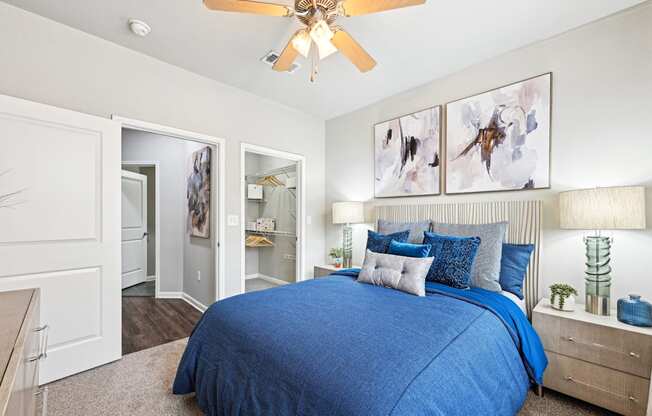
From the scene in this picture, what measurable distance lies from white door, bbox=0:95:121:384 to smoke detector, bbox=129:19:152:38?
735 mm

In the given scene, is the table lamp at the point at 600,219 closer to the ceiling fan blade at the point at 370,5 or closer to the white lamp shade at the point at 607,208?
the white lamp shade at the point at 607,208

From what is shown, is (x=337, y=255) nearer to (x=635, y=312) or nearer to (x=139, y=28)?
(x=635, y=312)

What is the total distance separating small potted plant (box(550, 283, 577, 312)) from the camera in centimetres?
194

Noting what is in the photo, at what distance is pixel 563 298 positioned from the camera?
1.96m

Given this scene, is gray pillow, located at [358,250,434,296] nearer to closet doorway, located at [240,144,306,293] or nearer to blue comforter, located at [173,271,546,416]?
blue comforter, located at [173,271,546,416]

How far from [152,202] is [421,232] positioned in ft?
16.9

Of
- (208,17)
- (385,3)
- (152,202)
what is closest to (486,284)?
(385,3)

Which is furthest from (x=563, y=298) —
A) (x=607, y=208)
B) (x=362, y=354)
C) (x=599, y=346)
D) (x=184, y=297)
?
(x=184, y=297)

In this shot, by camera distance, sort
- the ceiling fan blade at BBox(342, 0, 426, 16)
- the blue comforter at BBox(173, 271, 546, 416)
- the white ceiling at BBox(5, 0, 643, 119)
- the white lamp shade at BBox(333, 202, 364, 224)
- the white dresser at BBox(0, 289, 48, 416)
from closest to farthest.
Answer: the white dresser at BBox(0, 289, 48, 416)
the blue comforter at BBox(173, 271, 546, 416)
the ceiling fan blade at BBox(342, 0, 426, 16)
the white ceiling at BBox(5, 0, 643, 119)
the white lamp shade at BBox(333, 202, 364, 224)

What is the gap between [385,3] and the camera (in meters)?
1.56

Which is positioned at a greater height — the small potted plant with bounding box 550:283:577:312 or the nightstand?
the small potted plant with bounding box 550:283:577:312

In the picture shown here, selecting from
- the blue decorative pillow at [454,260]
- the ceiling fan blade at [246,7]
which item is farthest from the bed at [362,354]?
the ceiling fan blade at [246,7]

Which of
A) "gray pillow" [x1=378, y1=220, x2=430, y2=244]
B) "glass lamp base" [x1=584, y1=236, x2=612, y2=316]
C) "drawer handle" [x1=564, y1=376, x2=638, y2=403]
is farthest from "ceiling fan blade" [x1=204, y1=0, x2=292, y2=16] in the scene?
"drawer handle" [x1=564, y1=376, x2=638, y2=403]

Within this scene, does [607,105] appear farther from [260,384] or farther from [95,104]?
[95,104]
